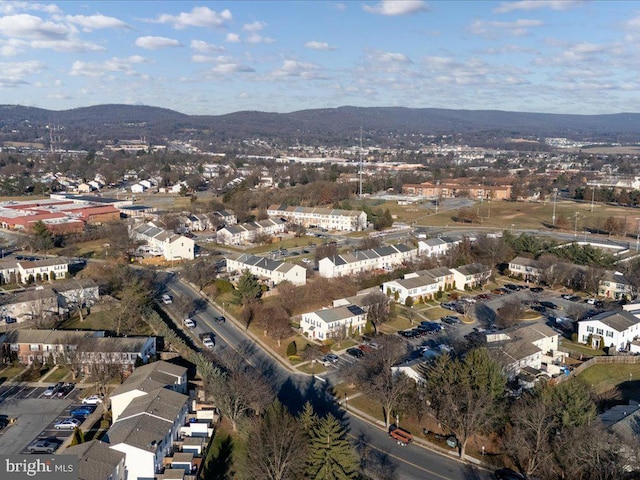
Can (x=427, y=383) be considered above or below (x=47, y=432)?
above

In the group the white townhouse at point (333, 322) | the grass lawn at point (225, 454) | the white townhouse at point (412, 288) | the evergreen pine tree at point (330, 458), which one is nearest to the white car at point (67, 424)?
the grass lawn at point (225, 454)

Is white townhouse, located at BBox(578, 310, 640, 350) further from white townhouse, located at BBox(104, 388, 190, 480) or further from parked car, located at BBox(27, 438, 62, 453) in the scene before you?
parked car, located at BBox(27, 438, 62, 453)

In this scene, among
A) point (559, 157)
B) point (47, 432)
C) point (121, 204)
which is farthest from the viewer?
point (559, 157)

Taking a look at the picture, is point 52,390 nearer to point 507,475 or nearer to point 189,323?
point 189,323

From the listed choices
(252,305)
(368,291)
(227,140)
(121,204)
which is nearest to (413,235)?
(368,291)

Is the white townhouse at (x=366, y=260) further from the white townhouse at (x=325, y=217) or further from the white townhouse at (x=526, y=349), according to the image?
the white townhouse at (x=526, y=349)

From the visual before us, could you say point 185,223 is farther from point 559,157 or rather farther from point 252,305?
point 559,157
